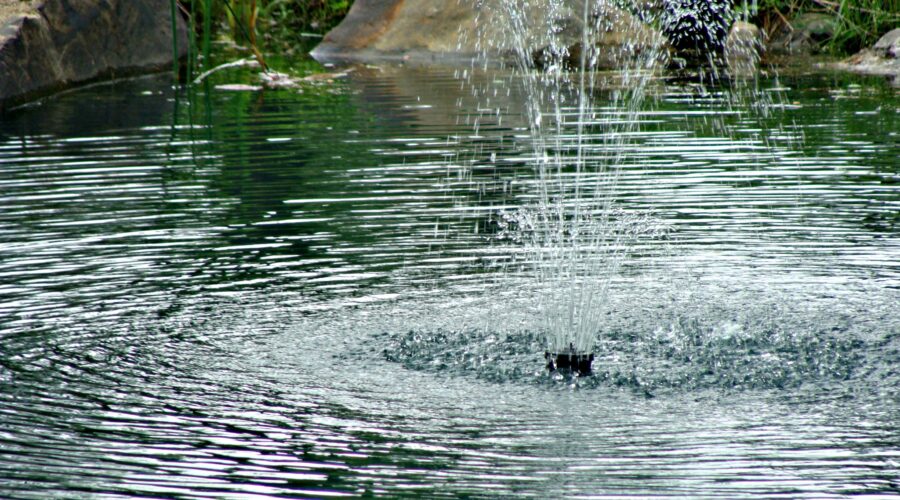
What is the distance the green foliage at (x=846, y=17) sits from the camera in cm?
1759

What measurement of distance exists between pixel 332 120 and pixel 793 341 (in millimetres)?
7734

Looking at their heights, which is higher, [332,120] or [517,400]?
[332,120]

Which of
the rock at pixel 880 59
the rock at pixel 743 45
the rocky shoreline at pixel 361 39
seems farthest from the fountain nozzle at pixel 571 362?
the rock at pixel 743 45

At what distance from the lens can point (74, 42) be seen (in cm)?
1552

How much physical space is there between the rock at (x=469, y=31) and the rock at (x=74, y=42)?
329 cm

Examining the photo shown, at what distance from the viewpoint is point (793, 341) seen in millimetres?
5570

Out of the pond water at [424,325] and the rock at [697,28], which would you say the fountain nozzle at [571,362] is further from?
the rock at [697,28]

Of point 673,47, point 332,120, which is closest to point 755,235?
point 332,120

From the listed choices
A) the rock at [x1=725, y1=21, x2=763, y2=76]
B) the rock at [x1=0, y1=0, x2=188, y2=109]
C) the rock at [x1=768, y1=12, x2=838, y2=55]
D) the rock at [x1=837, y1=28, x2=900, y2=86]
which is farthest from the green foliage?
the rock at [x1=0, y1=0, x2=188, y2=109]

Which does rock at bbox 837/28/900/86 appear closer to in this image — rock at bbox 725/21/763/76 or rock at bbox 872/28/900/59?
rock at bbox 872/28/900/59

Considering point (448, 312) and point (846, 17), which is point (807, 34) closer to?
point (846, 17)

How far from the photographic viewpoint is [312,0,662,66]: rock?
18.8 meters

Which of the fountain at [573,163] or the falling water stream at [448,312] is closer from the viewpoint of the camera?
the falling water stream at [448,312]

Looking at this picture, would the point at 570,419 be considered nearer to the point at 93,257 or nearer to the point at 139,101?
the point at 93,257
